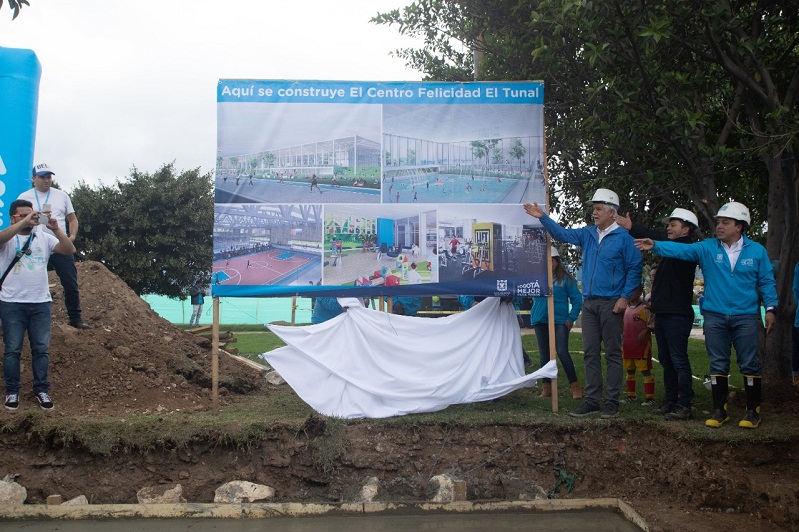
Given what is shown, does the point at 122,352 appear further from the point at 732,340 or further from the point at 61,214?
the point at 732,340

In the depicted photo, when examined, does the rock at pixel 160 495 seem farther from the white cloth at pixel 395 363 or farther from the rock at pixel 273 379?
the rock at pixel 273 379

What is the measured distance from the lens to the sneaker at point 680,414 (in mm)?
6859

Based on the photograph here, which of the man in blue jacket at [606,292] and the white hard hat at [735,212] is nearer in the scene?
the white hard hat at [735,212]

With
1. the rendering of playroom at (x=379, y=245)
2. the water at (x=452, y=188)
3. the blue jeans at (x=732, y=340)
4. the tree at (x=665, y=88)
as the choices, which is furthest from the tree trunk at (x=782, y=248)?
the rendering of playroom at (x=379, y=245)

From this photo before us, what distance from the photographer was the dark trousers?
335 inches

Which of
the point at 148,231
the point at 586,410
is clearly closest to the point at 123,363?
the point at 586,410

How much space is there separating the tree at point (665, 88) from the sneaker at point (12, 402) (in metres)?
6.48

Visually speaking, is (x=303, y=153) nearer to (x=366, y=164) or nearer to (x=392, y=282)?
(x=366, y=164)

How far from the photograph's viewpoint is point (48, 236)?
7.66 metres

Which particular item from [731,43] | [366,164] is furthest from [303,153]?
[731,43]

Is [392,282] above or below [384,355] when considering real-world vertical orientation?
above

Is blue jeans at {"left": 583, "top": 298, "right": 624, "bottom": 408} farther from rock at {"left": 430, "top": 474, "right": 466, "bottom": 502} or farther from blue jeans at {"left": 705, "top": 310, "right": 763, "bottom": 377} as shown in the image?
rock at {"left": 430, "top": 474, "right": 466, "bottom": 502}

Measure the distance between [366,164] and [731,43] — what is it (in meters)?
4.32

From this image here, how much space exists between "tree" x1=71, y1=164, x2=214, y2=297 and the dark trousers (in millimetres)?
18743
